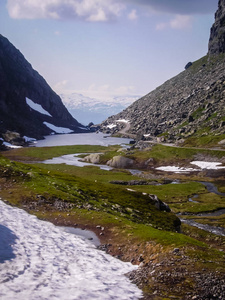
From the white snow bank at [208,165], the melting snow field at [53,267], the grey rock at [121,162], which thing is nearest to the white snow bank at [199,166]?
the white snow bank at [208,165]

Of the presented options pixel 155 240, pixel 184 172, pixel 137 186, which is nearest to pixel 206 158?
pixel 184 172

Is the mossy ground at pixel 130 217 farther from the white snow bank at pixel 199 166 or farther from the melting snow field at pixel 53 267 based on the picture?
the white snow bank at pixel 199 166

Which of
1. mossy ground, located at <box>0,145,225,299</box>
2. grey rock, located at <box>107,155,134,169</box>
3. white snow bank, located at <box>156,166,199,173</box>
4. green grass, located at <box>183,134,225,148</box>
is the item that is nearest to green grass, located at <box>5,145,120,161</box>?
grey rock, located at <box>107,155,134,169</box>

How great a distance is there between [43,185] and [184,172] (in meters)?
91.1

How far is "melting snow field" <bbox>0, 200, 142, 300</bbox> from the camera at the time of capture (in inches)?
647

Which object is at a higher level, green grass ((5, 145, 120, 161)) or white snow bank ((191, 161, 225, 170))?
green grass ((5, 145, 120, 161))

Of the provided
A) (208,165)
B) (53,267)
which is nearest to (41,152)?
(208,165)

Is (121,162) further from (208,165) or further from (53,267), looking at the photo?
(53,267)

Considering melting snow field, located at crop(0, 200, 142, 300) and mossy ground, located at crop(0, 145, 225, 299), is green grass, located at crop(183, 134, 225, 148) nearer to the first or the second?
mossy ground, located at crop(0, 145, 225, 299)

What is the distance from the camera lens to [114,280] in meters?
19.2

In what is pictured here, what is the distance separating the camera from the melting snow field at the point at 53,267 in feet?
53.9

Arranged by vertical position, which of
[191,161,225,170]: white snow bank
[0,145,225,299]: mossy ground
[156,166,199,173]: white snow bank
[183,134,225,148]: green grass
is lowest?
[156,166,199,173]: white snow bank

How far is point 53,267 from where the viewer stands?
66.4 ft

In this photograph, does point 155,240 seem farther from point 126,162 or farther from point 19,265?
point 126,162
